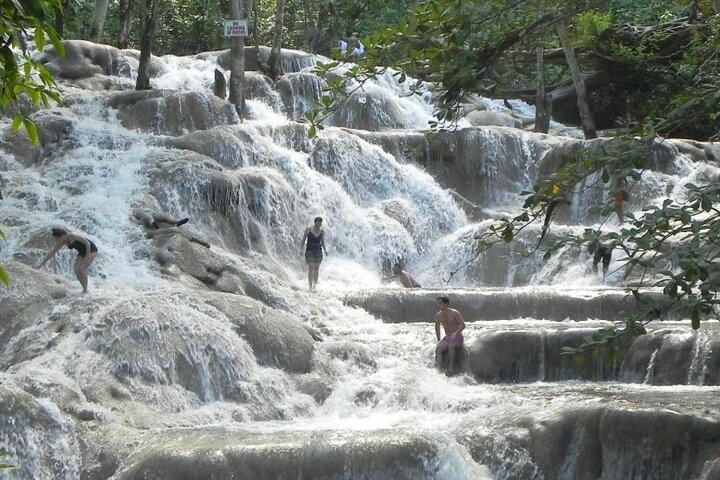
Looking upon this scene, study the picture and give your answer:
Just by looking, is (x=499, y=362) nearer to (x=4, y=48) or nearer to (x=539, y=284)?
(x=539, y=284)

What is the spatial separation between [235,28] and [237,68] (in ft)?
6.44

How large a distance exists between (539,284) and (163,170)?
6.54 m

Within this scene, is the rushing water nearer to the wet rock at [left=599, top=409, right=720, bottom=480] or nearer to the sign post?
the wet rock at [left=599, top=409, right=720, bottom=480]

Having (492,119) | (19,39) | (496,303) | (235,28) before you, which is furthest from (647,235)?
(492,119)

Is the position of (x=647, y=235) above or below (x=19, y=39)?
below

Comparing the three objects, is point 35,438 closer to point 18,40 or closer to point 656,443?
point 656,443

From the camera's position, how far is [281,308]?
50.8ft

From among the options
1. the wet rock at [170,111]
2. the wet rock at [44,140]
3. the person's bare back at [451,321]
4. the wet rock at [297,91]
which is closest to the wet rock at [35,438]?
the person's bare back at [451,321]

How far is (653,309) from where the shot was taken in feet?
17.5

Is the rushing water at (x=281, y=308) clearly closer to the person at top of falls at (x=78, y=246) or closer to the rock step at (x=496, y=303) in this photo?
the rock step at (x=496, y=303)

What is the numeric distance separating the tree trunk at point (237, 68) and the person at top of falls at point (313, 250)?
578 cm

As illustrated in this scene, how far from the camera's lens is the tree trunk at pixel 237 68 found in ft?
73.2

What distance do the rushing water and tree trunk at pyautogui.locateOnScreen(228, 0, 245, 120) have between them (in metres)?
1.60

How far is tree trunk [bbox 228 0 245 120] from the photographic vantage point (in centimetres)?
2231
